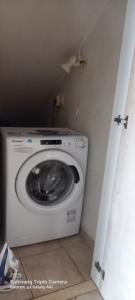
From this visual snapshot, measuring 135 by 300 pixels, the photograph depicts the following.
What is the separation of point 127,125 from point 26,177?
77 centimetres

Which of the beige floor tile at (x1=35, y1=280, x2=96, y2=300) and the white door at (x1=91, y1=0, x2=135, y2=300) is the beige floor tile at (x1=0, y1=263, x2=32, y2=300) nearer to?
the beige floor tile at (x1=35, y1=280, x2=96, y2=300)

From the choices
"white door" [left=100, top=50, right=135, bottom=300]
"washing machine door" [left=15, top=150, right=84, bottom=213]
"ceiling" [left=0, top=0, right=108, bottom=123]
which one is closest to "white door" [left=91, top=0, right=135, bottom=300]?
"white door" [left=100, top=50, right=135, bottom=300]

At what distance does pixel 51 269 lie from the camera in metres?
1.51

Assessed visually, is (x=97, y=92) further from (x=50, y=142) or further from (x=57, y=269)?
(x=57, y=269)

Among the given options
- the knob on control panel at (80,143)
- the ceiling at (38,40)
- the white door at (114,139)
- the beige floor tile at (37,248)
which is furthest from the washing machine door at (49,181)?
the ceiling at (38,40)

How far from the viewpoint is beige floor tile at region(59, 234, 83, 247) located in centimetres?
179

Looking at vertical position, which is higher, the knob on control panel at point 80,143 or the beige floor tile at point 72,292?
the knob on control panel at point 80,143

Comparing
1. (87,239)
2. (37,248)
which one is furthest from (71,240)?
(37,248)

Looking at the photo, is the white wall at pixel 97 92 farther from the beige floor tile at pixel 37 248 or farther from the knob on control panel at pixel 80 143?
the beige floor tile at pixel 37 248

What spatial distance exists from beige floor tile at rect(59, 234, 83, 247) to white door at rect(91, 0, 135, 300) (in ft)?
1.27

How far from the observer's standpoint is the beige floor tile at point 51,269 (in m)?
1.43

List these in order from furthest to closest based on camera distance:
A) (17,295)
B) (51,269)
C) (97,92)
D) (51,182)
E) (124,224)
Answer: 1. (51,182)
2. (97,92)
3. (51,269)
4. (17,295)
5. (124,224)

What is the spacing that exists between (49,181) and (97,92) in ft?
2.43

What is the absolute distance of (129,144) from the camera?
106 cm
